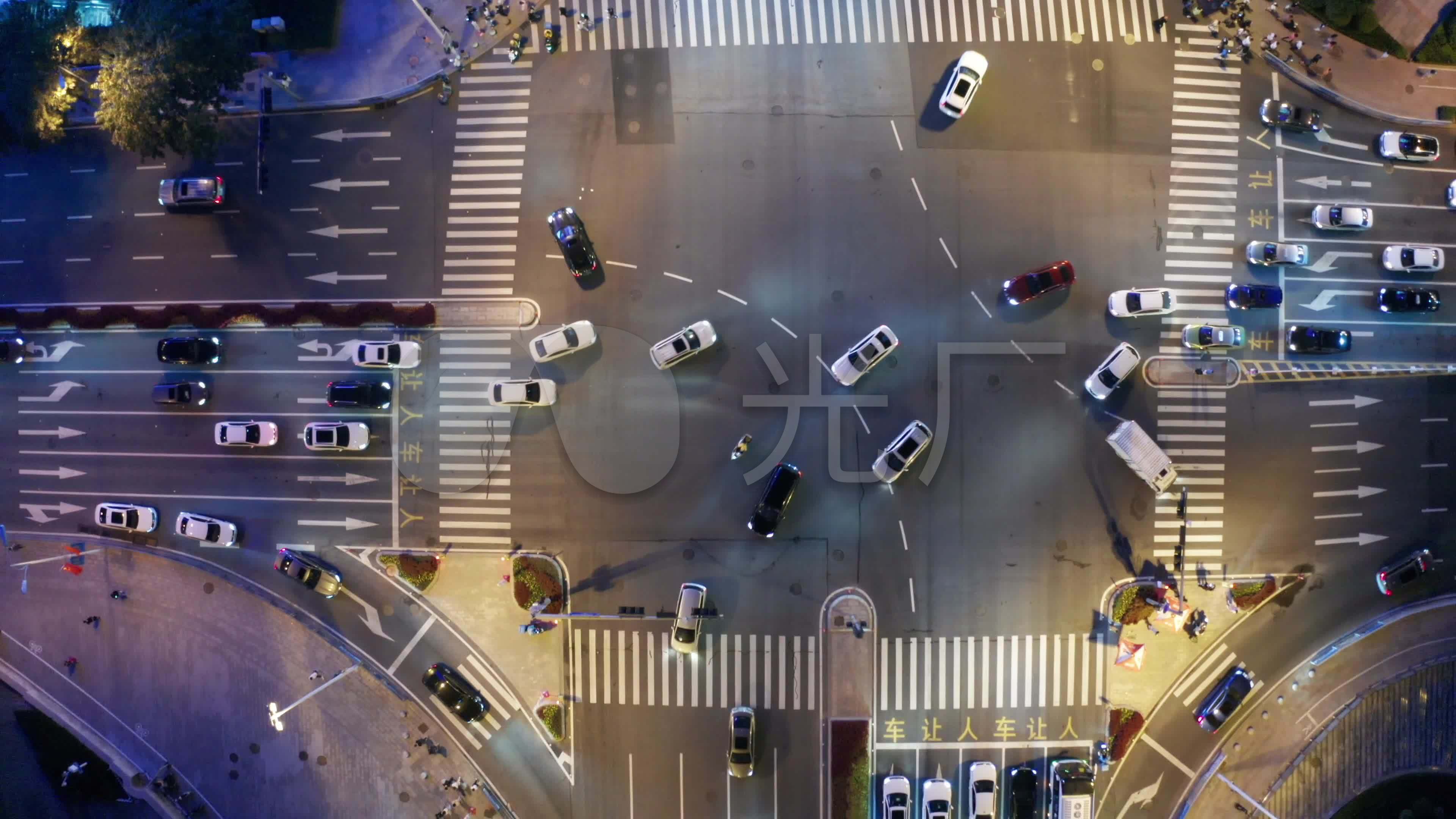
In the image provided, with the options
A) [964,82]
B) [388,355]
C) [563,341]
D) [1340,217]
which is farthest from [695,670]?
[1340,217]

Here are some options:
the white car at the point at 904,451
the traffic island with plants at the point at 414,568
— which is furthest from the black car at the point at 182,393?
the white car at the point at 904,451

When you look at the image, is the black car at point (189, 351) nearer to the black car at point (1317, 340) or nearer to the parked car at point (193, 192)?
the parked car at point (193, 192)

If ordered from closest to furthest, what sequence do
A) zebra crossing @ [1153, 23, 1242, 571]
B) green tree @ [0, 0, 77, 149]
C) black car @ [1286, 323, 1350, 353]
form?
green tree @ [0, 0, 77, 149] → black car @ [1286, 323, 1350, 353] → zebra crossing @ [1153, 23, 1242, 571]

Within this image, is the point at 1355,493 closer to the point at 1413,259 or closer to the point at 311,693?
the point at 1413,259

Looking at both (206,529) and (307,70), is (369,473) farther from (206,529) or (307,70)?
(307,70)

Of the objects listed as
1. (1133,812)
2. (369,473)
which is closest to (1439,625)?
(1133,812)

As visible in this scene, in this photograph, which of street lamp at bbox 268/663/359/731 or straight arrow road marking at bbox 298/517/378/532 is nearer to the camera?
street lamp at bbox 268/663/359/731

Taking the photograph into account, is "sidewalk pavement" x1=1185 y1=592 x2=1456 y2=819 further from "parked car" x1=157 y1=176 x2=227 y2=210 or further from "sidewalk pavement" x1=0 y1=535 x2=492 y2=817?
"parked car" x1=157 y1=176 x2=227 y2=210

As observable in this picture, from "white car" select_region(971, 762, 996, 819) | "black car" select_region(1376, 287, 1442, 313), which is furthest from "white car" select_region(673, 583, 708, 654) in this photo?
"black car" select_region(1376, 287, 1442, 313)

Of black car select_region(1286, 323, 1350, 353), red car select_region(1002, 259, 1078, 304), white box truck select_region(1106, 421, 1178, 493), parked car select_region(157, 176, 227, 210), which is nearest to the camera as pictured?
white box truck select_region(1106, 421, 1178, 493)
